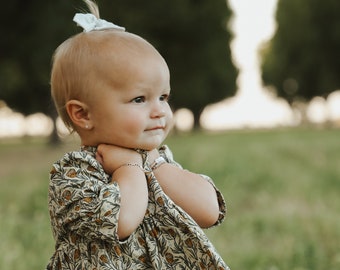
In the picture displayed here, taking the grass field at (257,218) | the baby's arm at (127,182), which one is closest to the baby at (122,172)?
the baby's arm at (127,182)

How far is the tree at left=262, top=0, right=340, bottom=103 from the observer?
4444 cm

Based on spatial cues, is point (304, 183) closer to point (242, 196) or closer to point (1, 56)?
point (242, 196)

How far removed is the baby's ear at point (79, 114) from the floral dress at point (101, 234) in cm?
11

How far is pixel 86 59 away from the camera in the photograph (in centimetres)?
245

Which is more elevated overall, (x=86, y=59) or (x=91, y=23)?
(x=91, y=23)

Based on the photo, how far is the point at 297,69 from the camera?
4744 centimetres

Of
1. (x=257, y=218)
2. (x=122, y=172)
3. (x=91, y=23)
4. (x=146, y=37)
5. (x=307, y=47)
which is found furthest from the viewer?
(x=307, y=47)

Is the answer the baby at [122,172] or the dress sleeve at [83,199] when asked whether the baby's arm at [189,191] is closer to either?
the baby at [122,172]

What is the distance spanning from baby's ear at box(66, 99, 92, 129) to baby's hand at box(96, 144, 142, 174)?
10 cm

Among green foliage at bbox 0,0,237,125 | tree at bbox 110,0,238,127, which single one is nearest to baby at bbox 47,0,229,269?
green foliage at bbox 0,0,237,125

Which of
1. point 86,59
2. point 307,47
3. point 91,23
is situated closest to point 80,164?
point 86,59

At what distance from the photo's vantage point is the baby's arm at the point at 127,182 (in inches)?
93.2

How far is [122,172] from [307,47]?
148ft

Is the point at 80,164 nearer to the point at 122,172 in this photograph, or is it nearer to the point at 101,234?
the point at 122,172
